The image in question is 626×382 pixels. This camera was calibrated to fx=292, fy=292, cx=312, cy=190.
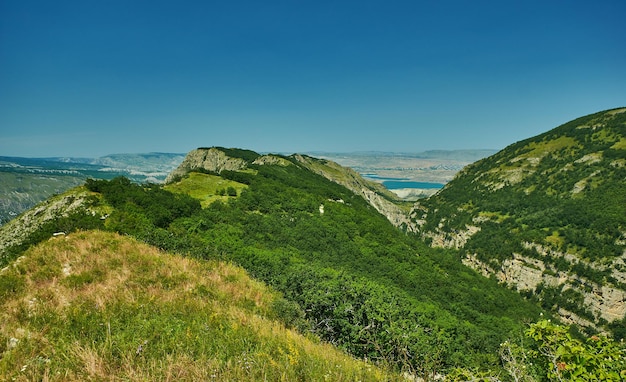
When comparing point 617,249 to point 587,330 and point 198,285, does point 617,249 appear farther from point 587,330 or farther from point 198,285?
point 198,285

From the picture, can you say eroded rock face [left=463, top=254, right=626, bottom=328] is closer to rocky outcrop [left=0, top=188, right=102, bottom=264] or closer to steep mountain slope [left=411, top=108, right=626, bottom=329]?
steep mountain slope [left=411, top=108, right=626, bottom=329]

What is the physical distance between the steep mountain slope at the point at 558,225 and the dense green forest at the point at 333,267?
69.2 m

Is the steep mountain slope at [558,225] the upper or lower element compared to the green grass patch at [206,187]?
lower

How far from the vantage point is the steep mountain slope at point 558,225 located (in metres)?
94.6

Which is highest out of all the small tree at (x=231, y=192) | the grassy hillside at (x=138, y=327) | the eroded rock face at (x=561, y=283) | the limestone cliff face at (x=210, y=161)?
the limestone cliff face at (x=210, y=161)

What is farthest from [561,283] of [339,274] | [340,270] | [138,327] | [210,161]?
[138,327]

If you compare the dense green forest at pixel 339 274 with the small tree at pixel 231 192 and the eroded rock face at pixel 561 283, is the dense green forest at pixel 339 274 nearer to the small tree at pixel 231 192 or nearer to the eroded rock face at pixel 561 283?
the small tree at pixel 231 192

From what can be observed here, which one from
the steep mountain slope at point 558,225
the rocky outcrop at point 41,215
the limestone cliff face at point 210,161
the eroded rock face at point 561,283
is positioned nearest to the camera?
the rocky outcrop at point 41,215

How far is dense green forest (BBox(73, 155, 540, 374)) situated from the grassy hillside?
2.38 metres

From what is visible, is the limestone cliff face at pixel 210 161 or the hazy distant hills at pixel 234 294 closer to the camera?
the hazy distant hills at pixel 234 294

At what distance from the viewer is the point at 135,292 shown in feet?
30.3

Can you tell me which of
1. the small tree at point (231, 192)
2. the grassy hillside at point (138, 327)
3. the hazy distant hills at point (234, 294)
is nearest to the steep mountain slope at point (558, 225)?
the hazy distant hills at point (234, 294)

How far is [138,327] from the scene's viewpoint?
6.47 metres

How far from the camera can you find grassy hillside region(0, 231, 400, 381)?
198 inches
